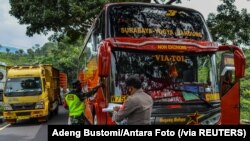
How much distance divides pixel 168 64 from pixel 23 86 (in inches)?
415

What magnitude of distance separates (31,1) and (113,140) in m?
18.1

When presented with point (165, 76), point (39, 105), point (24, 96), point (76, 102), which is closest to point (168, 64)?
point (165, 76)

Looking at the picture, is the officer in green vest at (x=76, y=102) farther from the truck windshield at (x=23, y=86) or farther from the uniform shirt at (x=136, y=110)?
the truck windshield at (x=23, y=86)

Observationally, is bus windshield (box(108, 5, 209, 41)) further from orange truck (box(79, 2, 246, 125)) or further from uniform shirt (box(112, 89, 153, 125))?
uniform shirt (box(112, 89, 153, 125))

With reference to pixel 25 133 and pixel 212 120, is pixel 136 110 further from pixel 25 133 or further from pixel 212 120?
pixel 25 133

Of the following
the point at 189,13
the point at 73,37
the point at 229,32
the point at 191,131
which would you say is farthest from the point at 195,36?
the point at 73,37

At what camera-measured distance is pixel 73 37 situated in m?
24.9

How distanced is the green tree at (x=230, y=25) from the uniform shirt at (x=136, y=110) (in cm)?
1429

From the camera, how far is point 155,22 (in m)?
10.3

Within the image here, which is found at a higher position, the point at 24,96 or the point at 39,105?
the point at 24,96

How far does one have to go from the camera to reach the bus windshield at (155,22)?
397 inches

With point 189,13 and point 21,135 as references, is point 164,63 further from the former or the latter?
point 21,135

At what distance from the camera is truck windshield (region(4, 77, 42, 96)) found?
18484mm

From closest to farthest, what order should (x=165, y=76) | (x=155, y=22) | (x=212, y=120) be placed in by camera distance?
(x=212, y=120)
(x=165, y=76)
(x=155, y=22)
